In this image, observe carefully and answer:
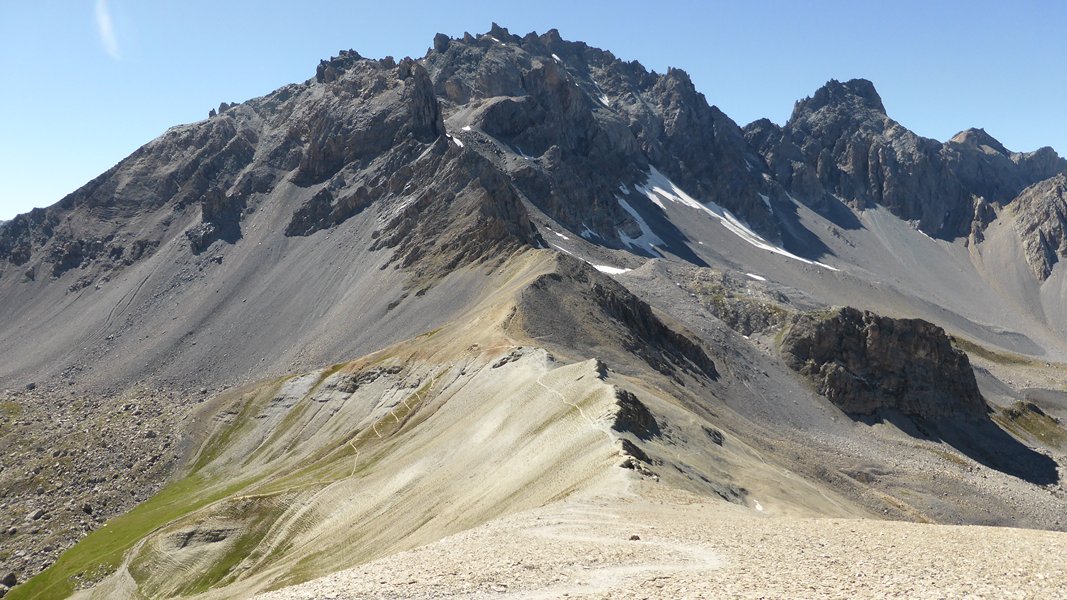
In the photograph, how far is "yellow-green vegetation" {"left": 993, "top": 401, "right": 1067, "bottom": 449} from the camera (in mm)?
128625

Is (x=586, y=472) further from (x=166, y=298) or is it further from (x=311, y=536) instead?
(x=166, y=298)

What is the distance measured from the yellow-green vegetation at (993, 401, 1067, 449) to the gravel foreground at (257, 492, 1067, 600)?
110 m

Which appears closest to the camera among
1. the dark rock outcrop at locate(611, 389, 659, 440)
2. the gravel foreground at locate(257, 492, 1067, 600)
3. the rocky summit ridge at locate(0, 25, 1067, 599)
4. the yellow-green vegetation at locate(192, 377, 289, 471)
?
the gravel foreground at locate(257, 492, 1067, 600)

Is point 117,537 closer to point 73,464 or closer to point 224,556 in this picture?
point 224,556

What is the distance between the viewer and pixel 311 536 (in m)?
62.7

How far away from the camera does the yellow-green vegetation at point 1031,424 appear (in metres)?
129

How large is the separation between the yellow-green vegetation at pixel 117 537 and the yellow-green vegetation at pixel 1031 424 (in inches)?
4460

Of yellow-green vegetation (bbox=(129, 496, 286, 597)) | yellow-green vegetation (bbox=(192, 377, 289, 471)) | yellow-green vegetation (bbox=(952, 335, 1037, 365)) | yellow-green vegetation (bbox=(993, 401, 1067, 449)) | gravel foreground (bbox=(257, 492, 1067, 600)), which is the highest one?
gravel foreground (bbox=(257, 492, 1067, 600))

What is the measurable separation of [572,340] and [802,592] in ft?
238

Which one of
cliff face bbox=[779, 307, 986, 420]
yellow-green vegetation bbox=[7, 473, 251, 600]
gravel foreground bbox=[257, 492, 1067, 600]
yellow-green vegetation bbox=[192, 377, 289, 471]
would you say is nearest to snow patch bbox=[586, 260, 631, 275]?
cliff face bbox=[779, 307, 986, 420]

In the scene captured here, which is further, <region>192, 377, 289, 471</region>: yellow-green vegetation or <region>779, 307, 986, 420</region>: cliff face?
<region>779, 307, 986, 420</region>: cliff face

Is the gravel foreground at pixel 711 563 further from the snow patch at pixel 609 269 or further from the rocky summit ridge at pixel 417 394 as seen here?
the snow patch at pixel 609 269

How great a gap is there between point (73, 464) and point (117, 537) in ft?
82.0

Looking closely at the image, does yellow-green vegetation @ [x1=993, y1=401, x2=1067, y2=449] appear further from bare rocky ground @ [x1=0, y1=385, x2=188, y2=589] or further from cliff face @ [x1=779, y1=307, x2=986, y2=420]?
bare rocky ground @ [x1=0, y1=385, x2=188, y2=589]
